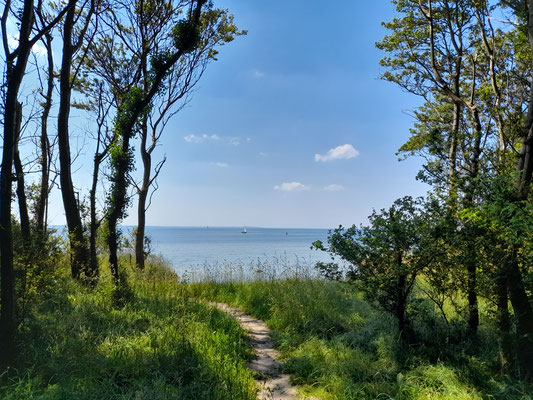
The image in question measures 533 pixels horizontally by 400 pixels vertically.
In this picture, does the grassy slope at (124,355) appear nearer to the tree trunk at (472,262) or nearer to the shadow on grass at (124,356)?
the shadow on grass at (124,356)

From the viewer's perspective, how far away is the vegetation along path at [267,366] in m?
3.93

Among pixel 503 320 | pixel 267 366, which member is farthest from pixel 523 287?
pixel 267 366

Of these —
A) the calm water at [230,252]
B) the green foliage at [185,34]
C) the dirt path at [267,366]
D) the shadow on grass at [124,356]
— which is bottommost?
the calm water at [230,252]

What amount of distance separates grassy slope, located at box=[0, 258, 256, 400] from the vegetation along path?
241mm

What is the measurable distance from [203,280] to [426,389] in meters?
8.35

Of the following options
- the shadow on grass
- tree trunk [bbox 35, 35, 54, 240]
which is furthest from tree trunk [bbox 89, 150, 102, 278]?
the shadow on grass

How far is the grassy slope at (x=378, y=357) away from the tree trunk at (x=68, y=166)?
5.14 meters

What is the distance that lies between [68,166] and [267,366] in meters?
7.41

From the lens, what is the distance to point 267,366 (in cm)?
479

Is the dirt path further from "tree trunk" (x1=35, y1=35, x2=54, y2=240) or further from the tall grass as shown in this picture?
"tree trunk" (x1=35, y1=35, x2=54, y2=240)

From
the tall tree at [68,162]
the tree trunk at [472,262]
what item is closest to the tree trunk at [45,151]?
the tall tree at [68,162]

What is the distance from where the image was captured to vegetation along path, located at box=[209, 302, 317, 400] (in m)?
3.93

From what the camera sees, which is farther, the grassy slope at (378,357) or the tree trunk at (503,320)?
the tree trunk at (503,320)

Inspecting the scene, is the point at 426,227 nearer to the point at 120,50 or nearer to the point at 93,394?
the point at 93,394
